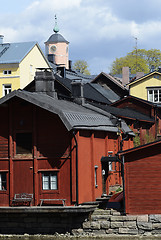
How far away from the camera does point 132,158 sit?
28.5m

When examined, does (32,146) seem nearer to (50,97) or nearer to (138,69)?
(50,97)

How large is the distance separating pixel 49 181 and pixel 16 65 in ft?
105

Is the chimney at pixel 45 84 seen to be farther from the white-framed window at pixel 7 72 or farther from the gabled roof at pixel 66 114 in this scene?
the white-framed window at pixel 7 72

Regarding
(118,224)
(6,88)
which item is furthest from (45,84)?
(6,88)

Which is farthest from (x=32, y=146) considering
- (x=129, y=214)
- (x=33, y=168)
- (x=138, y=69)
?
(x=138, y=69)

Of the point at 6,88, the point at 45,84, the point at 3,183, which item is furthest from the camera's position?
the point at 6,88

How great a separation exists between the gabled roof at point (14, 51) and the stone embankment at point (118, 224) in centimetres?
3416

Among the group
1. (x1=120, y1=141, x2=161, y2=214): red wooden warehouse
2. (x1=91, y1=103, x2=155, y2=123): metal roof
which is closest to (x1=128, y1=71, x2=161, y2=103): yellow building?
(x1=91, y1=103, x2=155, y2=123): metal roof

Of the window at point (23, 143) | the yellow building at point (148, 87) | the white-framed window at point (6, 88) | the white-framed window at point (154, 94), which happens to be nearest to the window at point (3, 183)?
the window at point (23, 143)

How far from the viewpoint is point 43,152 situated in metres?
30.9

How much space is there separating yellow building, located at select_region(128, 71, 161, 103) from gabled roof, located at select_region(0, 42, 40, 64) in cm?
1167

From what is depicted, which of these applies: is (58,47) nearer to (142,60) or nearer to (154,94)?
(142,60)

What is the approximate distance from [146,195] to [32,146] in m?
6.54

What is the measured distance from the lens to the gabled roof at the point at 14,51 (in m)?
61.5
